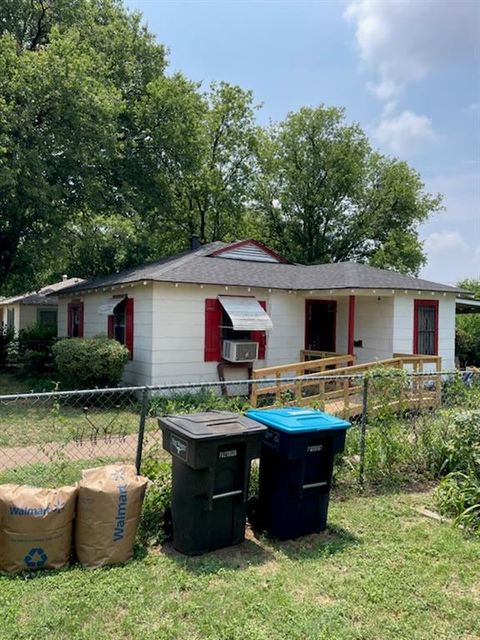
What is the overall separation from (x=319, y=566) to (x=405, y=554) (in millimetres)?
756

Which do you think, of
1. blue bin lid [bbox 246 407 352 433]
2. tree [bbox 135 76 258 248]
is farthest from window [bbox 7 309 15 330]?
blue bin lid [bbox 246 407 352 433]

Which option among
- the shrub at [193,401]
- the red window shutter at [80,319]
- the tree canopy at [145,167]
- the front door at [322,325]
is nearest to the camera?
the shrub at [193,401]

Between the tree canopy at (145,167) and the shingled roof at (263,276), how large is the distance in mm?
3555

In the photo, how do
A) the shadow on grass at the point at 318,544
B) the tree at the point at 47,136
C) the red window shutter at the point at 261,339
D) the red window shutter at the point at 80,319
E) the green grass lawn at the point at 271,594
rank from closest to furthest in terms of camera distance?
the green grass lawn at the point at 271,594
the shadow on grass at the point at 318,544
the red window shutter at the point at 261,339
the tree at the point at 47,136
the red window shutter at the point at 80,319

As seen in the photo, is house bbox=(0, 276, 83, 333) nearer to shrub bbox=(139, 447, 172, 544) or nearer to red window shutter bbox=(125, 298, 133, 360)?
red window shutter bbox=(125, 298, 133, 360)

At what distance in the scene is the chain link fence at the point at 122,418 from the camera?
5055 mm

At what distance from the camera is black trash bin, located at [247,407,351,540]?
12.9ft

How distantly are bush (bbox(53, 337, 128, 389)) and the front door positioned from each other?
573 cm

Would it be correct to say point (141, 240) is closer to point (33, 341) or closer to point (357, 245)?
point (33, 341)

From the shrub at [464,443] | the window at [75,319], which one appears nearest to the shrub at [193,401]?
the shrub at [464,443]

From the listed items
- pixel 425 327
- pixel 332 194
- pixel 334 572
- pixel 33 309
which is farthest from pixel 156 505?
pixel 332 194

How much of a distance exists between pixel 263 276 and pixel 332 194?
17.6m

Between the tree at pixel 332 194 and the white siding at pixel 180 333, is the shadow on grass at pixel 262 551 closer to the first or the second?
the white siding at pixel 180 333

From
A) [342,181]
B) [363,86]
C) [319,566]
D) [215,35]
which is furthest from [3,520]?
[342,181]
